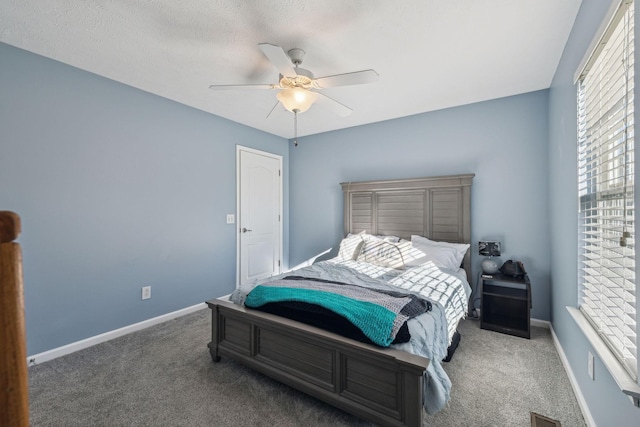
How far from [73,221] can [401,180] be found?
345 cm

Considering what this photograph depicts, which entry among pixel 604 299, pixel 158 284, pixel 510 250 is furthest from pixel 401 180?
pixel 158 284

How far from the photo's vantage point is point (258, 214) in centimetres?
432

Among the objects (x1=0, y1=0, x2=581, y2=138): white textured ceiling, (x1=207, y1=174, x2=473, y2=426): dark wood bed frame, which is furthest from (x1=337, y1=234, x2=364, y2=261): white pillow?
(x1=0, y1=0, x2=581, y2=138): white textured ceiling

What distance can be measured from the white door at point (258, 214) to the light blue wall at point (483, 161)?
861 millimetres

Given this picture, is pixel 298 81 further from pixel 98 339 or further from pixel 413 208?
pixel 98 339

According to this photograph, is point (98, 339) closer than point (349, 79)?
No

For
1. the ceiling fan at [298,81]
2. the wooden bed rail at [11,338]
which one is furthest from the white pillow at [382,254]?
the wooden bed rail at [11,338]

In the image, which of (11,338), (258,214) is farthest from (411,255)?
(11,338)

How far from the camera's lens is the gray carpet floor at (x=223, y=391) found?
5.73ft

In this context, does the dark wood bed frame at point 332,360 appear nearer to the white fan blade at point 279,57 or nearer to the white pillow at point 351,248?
the white pillow at point 351,248

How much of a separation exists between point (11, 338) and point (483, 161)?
379 cm

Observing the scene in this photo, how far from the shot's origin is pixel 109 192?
108 inches

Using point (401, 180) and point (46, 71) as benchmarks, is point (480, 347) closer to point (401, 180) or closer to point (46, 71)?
point (401, 180)

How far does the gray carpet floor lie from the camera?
68.7 inches
